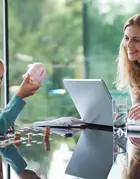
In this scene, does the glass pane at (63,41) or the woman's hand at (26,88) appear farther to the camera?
the glass pane at (63,41)

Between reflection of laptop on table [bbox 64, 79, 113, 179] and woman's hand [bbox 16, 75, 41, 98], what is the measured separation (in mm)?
193

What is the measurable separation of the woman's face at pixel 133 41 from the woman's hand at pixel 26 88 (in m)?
0.54

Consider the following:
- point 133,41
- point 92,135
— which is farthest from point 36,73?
point 133,41

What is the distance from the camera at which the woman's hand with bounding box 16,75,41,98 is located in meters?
1.87

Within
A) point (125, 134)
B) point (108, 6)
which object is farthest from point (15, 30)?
point (125, 134)

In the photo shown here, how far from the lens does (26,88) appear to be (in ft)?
6.18

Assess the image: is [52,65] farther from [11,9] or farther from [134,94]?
[134,94]

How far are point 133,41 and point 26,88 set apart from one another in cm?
61

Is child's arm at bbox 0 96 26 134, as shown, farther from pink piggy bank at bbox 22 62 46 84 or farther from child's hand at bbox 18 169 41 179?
child's hand at bbox 18 169 41 179

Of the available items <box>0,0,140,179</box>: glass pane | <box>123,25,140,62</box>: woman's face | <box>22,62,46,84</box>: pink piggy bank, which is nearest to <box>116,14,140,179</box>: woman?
<box>123,25,140,62</box>: woman's face

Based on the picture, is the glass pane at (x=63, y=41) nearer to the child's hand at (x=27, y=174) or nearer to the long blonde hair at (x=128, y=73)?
the long blonde hair at (x=128, y=73)

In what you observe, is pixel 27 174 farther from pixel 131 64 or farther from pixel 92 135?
pixel 131 64

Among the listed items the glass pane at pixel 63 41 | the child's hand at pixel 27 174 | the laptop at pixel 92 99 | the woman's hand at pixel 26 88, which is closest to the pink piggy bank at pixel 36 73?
the woman's hand at pixel 26 88

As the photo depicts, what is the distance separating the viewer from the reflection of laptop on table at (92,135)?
1.27 metres
